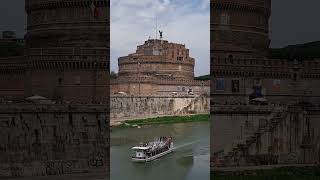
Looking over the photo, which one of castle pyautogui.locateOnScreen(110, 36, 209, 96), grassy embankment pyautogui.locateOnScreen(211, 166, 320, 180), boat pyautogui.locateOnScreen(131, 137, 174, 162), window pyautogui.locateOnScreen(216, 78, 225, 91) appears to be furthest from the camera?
grassy embankment pyautogui.locateOnScreen(211, 166, 320, 180)

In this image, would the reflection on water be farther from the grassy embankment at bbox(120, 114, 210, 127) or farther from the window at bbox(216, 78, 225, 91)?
the window at bbox(216, 78, 225, 91)

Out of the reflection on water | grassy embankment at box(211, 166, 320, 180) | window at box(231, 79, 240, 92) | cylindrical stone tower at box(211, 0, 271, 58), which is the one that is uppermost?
cylindrical stone tower at box(211, 0, 271, 58)

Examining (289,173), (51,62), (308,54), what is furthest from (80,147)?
(308,54)

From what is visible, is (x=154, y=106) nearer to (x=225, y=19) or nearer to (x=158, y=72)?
(x=158, y=72)

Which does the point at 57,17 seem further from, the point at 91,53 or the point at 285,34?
the point at 285,34

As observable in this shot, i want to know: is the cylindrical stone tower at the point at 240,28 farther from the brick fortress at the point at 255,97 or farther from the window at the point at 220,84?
the window at the point at 220,84

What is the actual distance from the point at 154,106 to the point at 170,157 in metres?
0.67

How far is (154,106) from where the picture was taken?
7.41 m

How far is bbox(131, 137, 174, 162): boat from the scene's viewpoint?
707 cm

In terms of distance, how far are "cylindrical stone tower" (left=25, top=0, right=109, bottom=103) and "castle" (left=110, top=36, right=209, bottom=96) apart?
261 mm

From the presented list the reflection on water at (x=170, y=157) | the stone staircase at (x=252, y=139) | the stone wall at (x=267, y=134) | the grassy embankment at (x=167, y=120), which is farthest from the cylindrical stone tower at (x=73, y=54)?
the stone staircase at (x=252, y=139)

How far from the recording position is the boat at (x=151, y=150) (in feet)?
23.2

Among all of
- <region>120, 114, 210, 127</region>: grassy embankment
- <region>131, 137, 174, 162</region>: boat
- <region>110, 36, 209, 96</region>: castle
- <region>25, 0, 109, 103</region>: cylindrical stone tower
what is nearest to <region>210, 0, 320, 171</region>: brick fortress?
<region>120, 114, 210, 127</region>: grassy embankment

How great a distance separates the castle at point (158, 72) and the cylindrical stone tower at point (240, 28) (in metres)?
0.46
